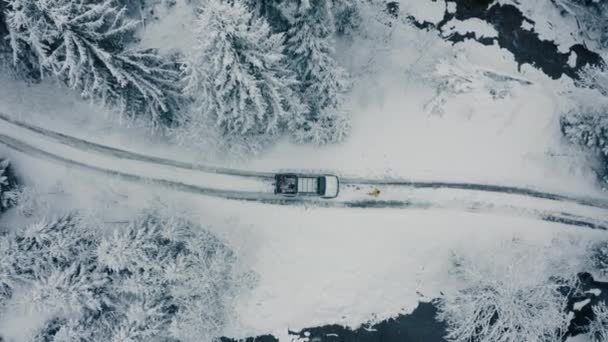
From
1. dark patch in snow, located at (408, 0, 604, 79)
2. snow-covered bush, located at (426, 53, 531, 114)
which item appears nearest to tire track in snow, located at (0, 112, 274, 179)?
snow-covered bush, located at (426, 53, 531, 114)

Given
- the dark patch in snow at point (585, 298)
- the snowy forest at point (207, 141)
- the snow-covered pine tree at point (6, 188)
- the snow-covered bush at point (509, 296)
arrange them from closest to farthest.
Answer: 1. the snowy forest at point (207, 141)
2. the snow-covered pine tree at point (6, 188)
3. the snow-covered bush at point (509, 296)
4. the dark patch in snow at point (585, 298)

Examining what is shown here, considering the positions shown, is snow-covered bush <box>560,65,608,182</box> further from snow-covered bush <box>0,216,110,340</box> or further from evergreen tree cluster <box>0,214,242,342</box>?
snow-covered bush <box>0,216,110,340</box>

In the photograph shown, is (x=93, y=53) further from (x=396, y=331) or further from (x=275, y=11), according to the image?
(x=396, y=331)

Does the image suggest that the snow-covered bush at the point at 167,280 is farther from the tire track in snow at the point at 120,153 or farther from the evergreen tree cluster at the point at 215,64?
the evergreen tree cluster at the point at 215,64

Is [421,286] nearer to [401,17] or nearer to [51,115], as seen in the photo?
[401,17]

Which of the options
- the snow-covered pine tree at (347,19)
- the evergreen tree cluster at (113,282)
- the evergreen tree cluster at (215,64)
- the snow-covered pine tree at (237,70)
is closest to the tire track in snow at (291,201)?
the evergreen tree cluster at (113,282)
